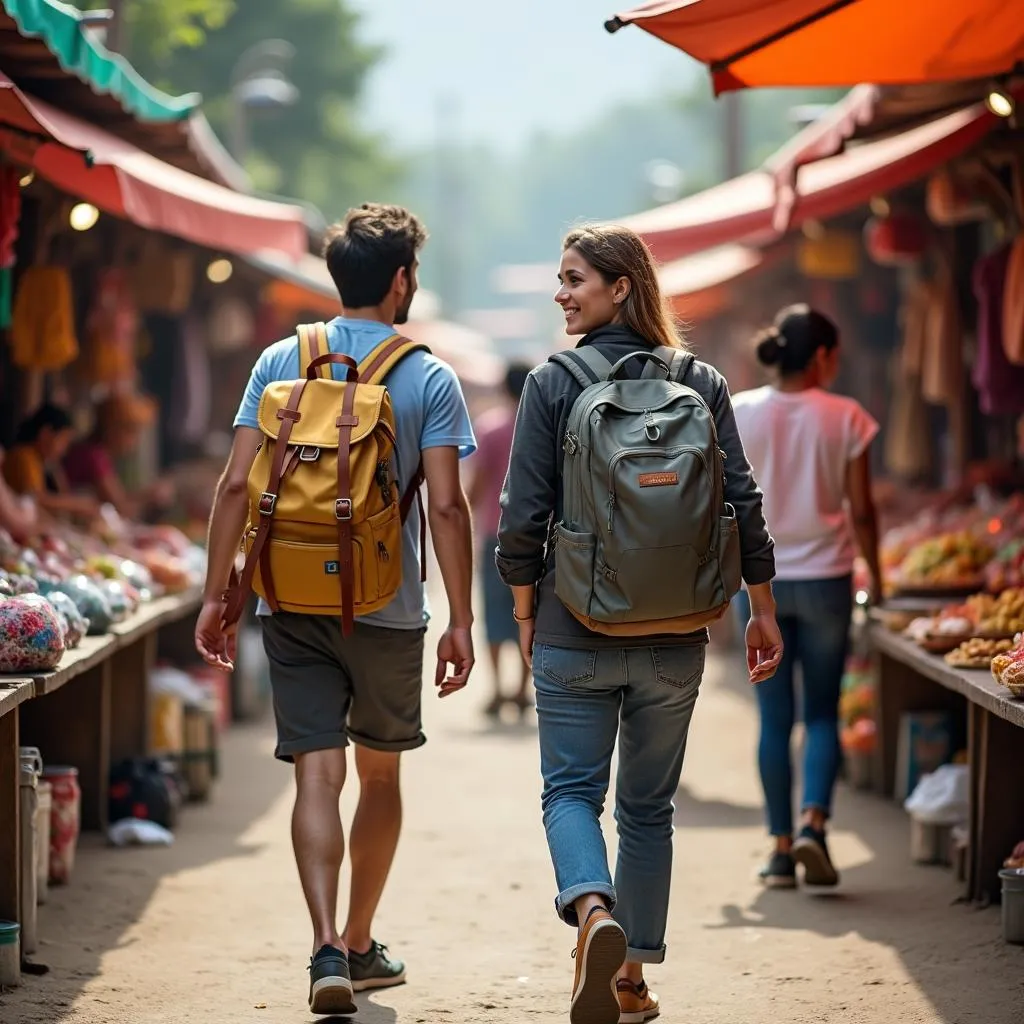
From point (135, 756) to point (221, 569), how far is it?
3646 millimetres

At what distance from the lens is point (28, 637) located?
19.2ft

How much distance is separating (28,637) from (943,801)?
3.45 metres

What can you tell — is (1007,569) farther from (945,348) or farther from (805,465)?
(945,348)

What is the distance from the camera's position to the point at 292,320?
2069 centimetres

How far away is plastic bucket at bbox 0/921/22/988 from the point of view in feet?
18.0

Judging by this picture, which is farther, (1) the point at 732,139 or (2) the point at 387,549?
(1) the point at 732,139

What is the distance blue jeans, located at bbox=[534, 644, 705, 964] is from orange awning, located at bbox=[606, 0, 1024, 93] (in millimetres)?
1955

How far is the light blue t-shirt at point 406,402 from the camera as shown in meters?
5.26

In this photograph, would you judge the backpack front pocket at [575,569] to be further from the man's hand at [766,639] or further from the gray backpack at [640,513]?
the man's hand at [766,639]

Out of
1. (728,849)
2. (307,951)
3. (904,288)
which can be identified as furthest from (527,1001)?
(904,288)

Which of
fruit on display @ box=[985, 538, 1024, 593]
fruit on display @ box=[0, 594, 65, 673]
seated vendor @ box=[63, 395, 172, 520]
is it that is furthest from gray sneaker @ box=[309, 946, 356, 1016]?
seated vendor @ box=[63, 395, 172, 520]

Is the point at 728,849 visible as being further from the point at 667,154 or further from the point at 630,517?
the point at 667,154

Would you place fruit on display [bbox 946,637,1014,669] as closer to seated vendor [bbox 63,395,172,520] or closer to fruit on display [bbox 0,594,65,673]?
fruit on display [bbox 0,594,65,673]

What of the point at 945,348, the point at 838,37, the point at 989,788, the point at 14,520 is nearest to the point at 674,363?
the point at 838,37
